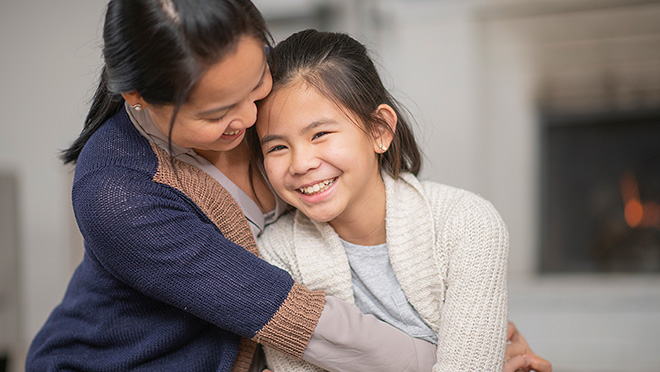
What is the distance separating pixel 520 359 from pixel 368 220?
14.9 inches

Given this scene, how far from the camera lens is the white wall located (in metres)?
2.88

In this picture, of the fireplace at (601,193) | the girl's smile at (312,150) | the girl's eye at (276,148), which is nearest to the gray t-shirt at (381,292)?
the girl's smile at (312,150)

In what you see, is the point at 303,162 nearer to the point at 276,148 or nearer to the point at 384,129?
the point at 276,148

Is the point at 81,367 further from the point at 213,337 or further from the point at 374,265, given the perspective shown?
the point at 374,265

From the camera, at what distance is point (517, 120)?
2.86m

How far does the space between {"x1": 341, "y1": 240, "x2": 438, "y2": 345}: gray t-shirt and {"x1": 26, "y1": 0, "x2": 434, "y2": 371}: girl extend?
56 mm

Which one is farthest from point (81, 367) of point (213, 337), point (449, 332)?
point (449, 332)

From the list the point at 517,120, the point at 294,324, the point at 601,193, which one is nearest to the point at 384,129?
the point at 294,324

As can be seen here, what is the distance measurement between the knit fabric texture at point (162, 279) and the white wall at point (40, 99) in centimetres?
217

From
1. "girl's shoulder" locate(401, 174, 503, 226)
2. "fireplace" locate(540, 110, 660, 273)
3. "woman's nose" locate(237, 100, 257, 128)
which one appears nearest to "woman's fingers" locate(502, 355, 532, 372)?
"girl's shoulder" locate(401, 174, 503, 226)

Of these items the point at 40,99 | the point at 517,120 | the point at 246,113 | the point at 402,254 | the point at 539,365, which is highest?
the point at 40,99

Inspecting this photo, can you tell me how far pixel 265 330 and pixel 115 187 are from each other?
307 mm

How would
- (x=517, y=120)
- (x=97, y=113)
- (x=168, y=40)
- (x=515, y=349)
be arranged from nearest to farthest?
(x=168, y=40), (x=97, y=113), (x=515, y=349), (x=517, y=120)

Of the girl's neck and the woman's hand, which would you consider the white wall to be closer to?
the girl's neck
